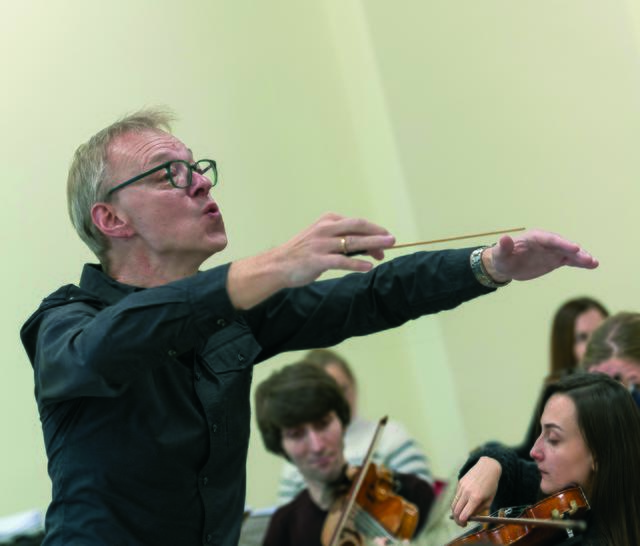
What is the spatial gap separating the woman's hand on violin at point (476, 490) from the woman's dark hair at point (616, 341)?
0.81m

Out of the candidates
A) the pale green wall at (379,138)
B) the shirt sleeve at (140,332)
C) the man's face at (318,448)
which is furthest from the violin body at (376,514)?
the shirt sleeve at (140,332)

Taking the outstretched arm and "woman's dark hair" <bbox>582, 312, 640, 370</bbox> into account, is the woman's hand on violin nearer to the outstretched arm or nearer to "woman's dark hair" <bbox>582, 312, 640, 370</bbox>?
the outstretched arm

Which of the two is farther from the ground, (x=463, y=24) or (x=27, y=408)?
(x=463, y=24)

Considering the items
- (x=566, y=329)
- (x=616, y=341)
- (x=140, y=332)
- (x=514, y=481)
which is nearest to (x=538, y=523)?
(x=514, y=481)

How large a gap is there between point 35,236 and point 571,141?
197cm

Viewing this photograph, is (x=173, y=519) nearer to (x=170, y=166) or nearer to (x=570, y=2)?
(x=170, y=166)

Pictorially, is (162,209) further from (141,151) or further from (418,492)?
(418,492)

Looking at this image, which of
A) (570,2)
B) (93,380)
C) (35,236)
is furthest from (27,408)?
(570,2)

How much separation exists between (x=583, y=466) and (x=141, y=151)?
1000 millimetres

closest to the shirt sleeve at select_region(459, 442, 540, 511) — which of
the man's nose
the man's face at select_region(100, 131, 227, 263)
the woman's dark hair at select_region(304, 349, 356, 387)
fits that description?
the man's face at select_region(100, 131, 227, 263)

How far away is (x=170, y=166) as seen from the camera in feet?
5.92

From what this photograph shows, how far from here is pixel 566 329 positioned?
3482 mm

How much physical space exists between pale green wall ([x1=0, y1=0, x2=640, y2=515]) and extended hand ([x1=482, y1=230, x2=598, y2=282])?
2.06 m

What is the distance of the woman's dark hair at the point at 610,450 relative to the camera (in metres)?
1.80
